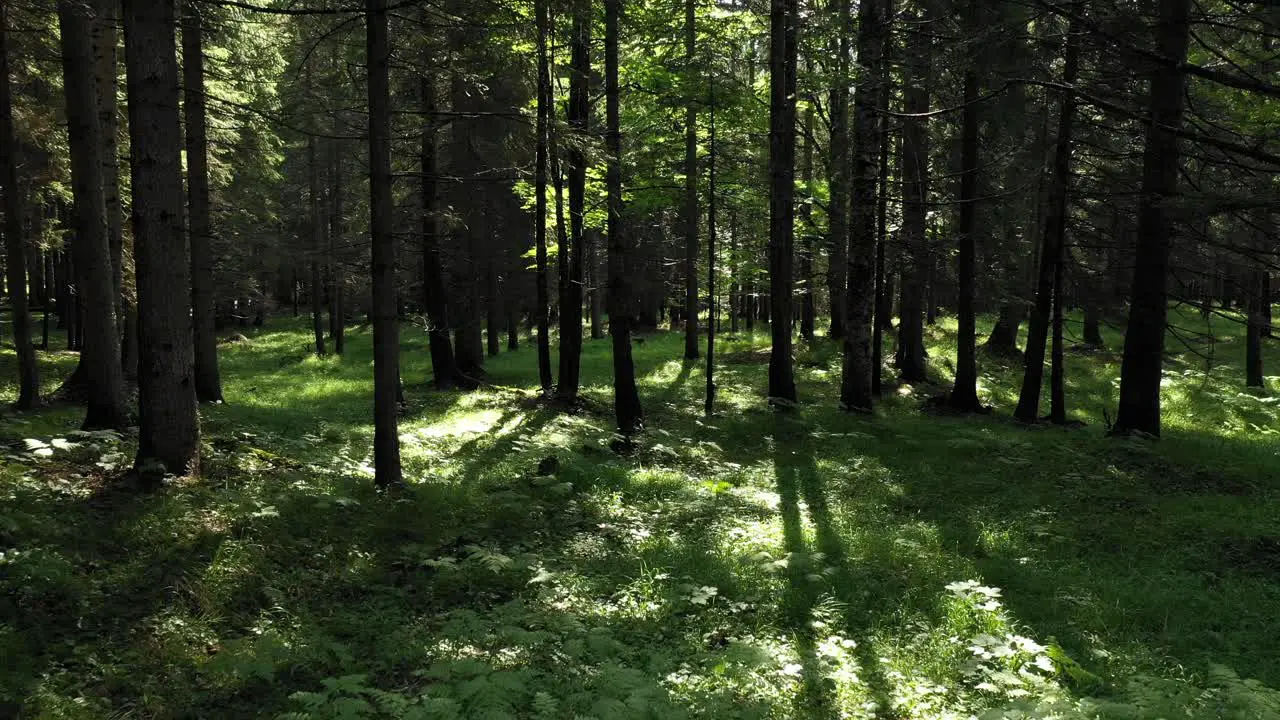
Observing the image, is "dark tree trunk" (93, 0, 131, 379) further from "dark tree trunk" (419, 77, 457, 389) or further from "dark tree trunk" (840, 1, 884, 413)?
"dark tree trunk" (840, 1, 884, 413)

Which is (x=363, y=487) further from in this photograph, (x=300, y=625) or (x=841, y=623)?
(x=841, y=623)

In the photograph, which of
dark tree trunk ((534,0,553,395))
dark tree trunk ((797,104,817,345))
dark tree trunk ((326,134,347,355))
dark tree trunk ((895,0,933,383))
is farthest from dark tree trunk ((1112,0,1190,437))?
dark tree trunk ((326,134,347,355))

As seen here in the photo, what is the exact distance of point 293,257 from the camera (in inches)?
1759

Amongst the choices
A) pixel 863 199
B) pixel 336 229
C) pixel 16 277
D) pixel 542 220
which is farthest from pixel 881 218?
pixel 336 229

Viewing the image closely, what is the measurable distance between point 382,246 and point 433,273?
11.2 meters

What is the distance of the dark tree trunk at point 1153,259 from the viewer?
11758mm

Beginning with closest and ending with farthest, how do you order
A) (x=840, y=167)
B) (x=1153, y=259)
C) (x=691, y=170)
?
1. (x=1153, y=259)
2. (x=840, y=167)
3. (x=691, y=170)

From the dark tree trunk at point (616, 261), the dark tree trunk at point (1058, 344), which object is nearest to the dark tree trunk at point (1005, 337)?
the dark tree trunk at point (1058, 344)

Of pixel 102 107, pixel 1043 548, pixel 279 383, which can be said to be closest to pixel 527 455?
pixel 1043 548

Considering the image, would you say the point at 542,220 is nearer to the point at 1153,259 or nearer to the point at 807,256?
the point at 1153,259

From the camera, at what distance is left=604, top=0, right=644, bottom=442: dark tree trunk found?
13664 millimetres

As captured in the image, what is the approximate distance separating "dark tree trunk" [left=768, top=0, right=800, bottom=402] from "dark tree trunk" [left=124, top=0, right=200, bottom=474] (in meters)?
12.0

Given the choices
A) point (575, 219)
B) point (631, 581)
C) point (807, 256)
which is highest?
point (807, 256)

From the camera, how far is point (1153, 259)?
12594 mm
